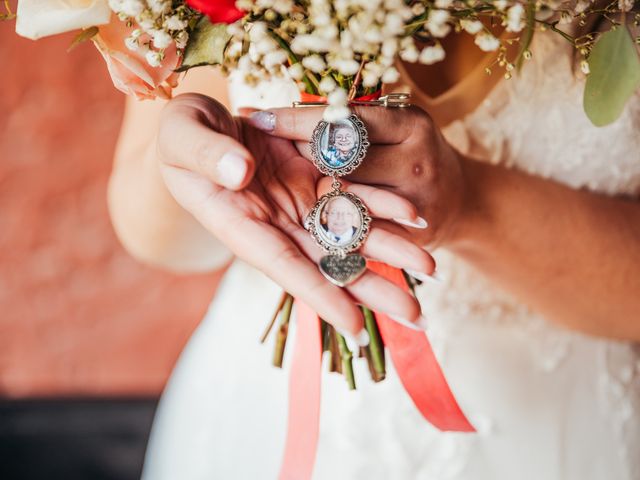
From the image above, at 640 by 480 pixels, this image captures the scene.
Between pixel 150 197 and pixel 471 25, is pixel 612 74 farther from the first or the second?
pixel 150 197

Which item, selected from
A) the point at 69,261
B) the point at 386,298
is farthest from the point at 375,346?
the point at 69,261

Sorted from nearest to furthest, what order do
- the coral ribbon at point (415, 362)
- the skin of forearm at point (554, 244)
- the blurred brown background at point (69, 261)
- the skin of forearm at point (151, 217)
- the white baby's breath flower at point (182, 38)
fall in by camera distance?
1. the white baby's breath flower at point (182, 38)
2. the coral ribbon at point (415, 362)
3. the skin of forearm at point (554, 244)
4. the skin of forearm at point (151, 217)
5. the blurred brown background at point (69, 261)

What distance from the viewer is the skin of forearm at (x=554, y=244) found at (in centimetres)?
98

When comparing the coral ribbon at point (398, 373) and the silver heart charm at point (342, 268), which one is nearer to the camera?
the silver heart charm at point (342, 268)

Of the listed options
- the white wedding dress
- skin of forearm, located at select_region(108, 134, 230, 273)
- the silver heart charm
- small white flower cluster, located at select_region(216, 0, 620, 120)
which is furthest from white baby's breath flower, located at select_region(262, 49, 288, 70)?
skin of forearm, located at select_region(108, 134, 230, 273)

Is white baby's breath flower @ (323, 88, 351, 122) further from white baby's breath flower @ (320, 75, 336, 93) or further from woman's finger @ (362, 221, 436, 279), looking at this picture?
woman's finger @ (362, 221, 436, 279)

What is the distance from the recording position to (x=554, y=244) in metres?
1.02

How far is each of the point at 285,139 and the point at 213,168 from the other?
17 centimetres

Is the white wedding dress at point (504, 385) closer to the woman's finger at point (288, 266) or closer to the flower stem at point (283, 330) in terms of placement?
the flower stem at point (283, 330)

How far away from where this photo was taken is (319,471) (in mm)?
1161

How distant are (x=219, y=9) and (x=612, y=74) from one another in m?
0.39

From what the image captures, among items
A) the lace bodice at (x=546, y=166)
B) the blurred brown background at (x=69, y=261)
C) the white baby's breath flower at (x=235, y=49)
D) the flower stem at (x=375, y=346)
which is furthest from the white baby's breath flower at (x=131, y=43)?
the blurred brown background at (x=69, y=261)

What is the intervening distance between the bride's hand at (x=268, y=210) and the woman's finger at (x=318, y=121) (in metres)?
0.04

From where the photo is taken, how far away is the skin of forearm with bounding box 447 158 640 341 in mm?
981
